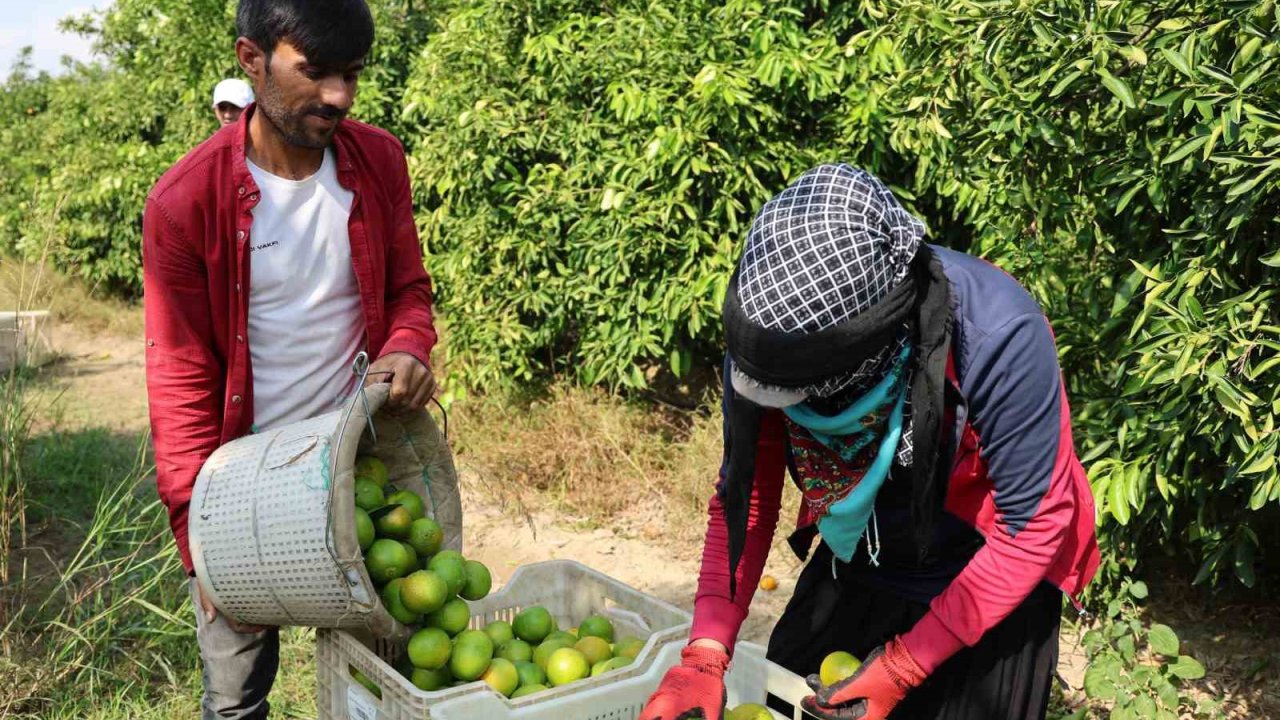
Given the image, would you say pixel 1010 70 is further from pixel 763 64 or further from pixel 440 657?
pixel 440 657

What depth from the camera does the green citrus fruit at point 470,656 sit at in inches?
92.0

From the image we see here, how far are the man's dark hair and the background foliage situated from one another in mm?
1773

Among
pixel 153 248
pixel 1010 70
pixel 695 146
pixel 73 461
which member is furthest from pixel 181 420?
pixel 73 461

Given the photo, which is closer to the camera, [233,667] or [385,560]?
[385,560]

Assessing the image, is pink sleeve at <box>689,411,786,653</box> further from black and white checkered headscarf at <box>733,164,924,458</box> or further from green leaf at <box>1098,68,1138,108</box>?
green leaf at <box>1098,68,1138,108</box>

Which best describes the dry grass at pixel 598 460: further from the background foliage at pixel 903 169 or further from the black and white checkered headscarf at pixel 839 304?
the black and white checkered headscarf at pixel 839 304

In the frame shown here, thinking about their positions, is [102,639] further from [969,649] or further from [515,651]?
[969,649]

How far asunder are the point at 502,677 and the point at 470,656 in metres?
0.08

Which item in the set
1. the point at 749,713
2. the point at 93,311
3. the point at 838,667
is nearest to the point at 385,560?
the point at 749,713

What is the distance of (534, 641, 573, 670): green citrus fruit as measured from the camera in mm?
2455

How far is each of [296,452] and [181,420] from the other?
0.36 meters

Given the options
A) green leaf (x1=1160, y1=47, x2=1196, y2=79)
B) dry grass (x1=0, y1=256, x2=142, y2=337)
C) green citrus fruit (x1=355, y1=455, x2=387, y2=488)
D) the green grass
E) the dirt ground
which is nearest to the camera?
green citrus fruit (x1=355, y1=455, x2=387, y2=488)

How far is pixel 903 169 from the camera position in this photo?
16.9 feet

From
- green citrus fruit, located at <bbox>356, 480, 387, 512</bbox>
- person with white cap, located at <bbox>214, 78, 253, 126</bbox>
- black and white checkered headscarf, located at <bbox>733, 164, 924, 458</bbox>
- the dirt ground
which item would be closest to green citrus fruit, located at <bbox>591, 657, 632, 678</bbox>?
green citrus fruit, located at <bbox>356, 480, 387, 512</bbox>
